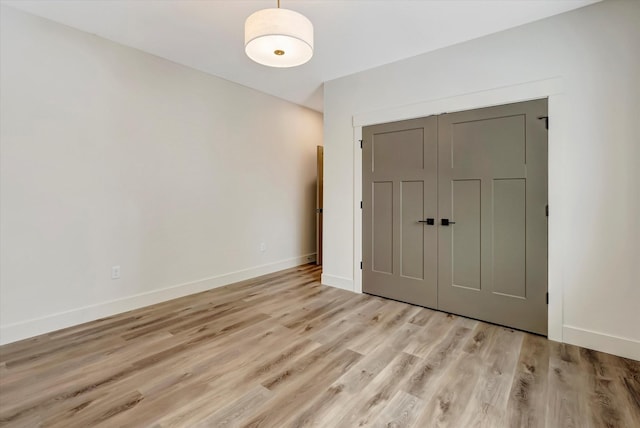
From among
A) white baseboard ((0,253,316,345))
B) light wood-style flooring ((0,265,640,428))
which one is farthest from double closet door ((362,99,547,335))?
white baseboard ((0,253,316,345))

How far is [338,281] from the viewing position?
4.02 m

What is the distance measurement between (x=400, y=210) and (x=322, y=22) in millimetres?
2056

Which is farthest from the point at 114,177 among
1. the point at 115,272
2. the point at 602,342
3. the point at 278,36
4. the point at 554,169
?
the point at 602,342

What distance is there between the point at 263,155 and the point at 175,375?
3.24m

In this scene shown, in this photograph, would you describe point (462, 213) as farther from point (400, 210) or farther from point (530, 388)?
point (530, 388)

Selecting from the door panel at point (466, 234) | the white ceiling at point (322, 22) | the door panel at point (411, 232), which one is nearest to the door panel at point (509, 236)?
the door panel at point (466, 234)

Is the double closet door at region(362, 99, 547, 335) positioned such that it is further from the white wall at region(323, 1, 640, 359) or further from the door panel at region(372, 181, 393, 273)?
the white wall at region(323, 1, 640, 359)

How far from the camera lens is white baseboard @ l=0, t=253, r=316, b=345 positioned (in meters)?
2.54

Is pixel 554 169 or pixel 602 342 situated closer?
pixel 602 342

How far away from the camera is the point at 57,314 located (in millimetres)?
2740

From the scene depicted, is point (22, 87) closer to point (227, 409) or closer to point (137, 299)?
point (137, 299)

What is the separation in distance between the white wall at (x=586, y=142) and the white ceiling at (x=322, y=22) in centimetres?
23

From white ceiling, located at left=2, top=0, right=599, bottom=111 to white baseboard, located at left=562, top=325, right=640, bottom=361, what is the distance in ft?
8.66

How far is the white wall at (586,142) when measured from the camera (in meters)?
2.29
